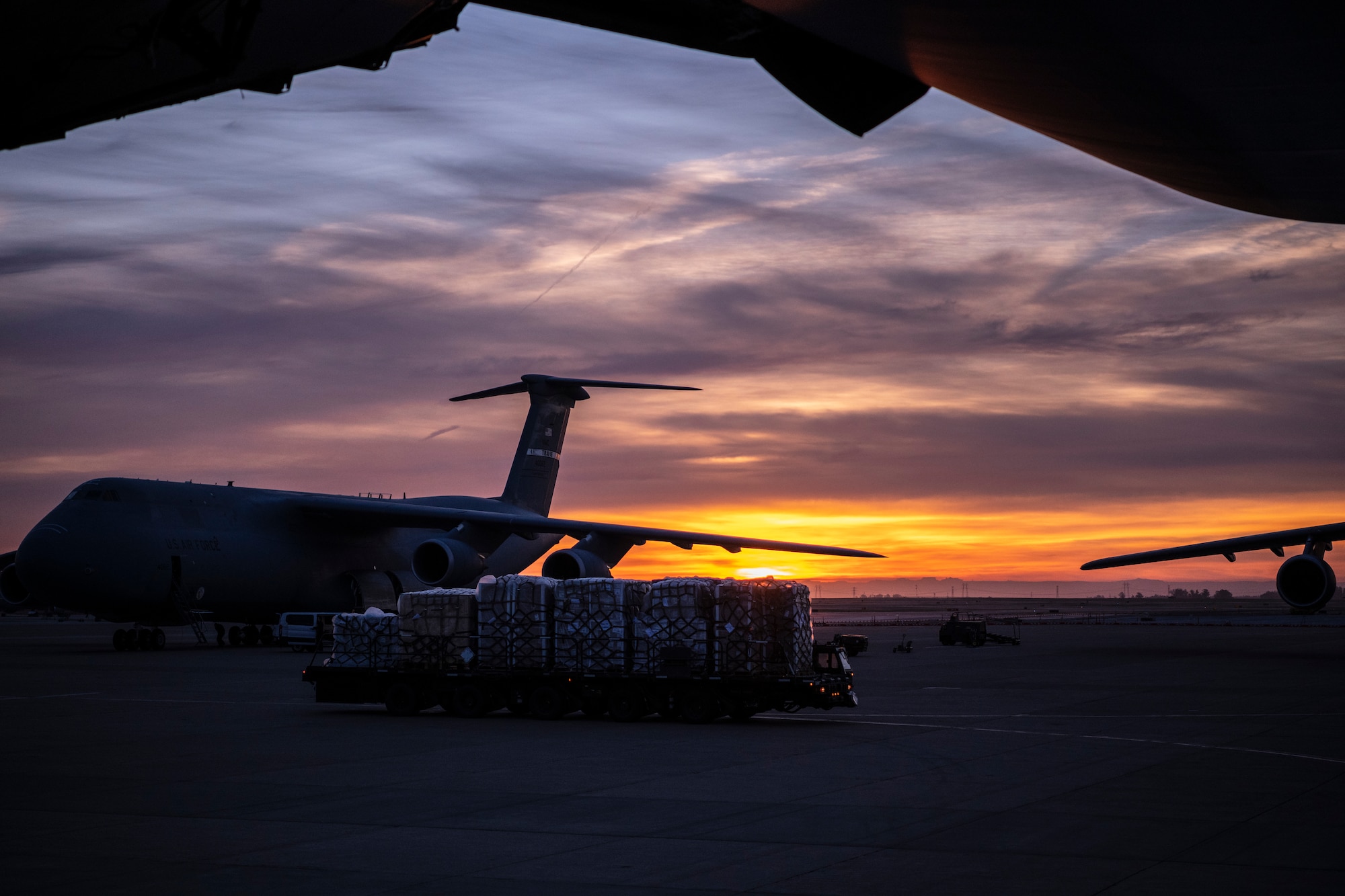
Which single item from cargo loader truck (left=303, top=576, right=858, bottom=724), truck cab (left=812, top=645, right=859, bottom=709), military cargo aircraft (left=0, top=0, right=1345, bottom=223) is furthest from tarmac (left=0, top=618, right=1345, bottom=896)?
military cargo aircraft (left=0, top=0, right=1345, bottom=223)

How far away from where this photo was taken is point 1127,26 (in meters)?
3.60

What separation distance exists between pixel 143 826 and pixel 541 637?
9.94m

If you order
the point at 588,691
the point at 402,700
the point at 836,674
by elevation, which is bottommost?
the point at 402,700

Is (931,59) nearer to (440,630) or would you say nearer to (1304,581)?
(440,630)

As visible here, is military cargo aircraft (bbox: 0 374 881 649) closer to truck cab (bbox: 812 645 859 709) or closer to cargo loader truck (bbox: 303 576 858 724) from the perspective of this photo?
cargo loader truck (bbox: 303 576 858 724)

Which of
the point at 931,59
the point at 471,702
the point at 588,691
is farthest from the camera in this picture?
the point at 471,702

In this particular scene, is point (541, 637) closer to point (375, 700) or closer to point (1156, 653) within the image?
point (375, 700)

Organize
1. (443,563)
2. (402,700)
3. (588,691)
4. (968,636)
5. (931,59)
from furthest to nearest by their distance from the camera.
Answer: (968,636)
(443,563)
(402,700)
(588,691)
(931,59)

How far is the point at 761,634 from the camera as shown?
18.8 meters

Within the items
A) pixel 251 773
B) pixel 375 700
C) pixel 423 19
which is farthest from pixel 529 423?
pixel 423 19

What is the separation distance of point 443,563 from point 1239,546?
76.3 feet

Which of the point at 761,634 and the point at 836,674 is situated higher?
the point at 761,634

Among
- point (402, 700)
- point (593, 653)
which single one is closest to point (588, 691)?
point (593, 653)

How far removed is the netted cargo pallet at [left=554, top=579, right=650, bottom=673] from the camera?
64.3 feet
